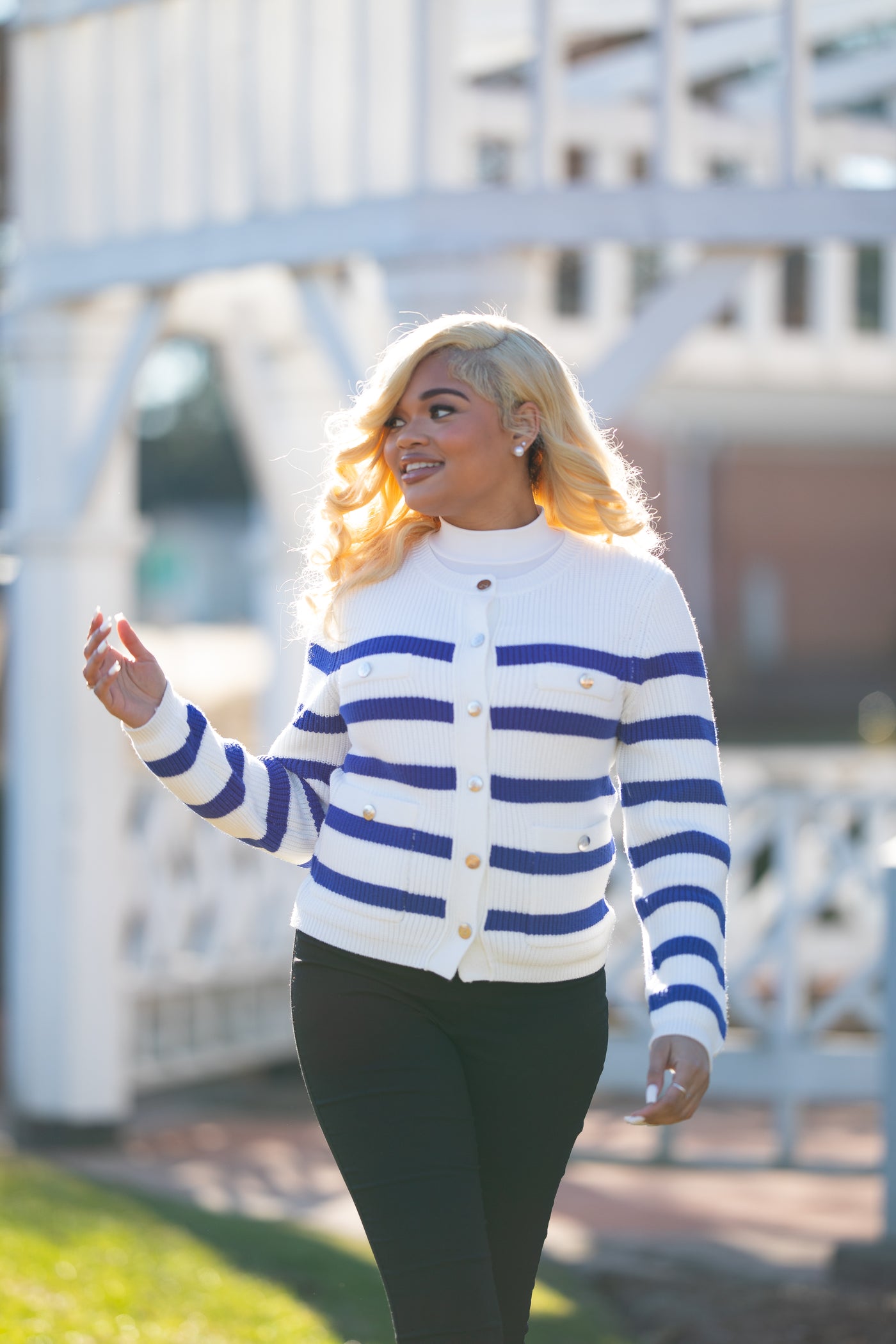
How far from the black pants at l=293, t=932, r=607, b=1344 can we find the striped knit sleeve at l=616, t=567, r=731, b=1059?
6.6 inches

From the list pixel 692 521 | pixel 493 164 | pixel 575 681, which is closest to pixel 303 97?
pixel 575 681

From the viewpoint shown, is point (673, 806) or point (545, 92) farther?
point (545, 92)

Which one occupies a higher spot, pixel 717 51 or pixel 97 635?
pixel 717 51

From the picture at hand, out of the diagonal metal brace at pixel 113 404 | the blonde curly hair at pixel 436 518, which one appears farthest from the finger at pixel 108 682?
the diagonal metal brace at pixel 113 404

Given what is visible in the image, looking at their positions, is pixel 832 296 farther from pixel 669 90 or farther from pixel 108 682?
pixel 108 682

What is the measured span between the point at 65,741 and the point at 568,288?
5.30m

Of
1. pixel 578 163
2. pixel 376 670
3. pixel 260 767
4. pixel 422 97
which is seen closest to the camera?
pixel 376 670

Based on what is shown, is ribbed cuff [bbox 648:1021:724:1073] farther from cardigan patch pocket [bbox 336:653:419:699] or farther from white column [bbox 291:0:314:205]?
white column [bbox 291:0:314:205]

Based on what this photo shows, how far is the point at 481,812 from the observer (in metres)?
2.20

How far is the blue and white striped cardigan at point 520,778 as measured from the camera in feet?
7.21

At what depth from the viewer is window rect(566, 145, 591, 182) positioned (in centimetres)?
648

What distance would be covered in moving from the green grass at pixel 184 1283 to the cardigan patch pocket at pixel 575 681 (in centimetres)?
209

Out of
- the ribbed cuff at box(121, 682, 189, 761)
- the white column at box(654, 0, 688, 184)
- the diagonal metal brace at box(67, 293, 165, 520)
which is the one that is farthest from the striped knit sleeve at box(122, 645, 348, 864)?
the diagonal metal brace at box(67, 293, 165, 520)

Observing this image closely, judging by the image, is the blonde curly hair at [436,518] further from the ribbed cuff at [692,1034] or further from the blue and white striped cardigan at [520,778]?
the ribbed cuff at [692,1034]
